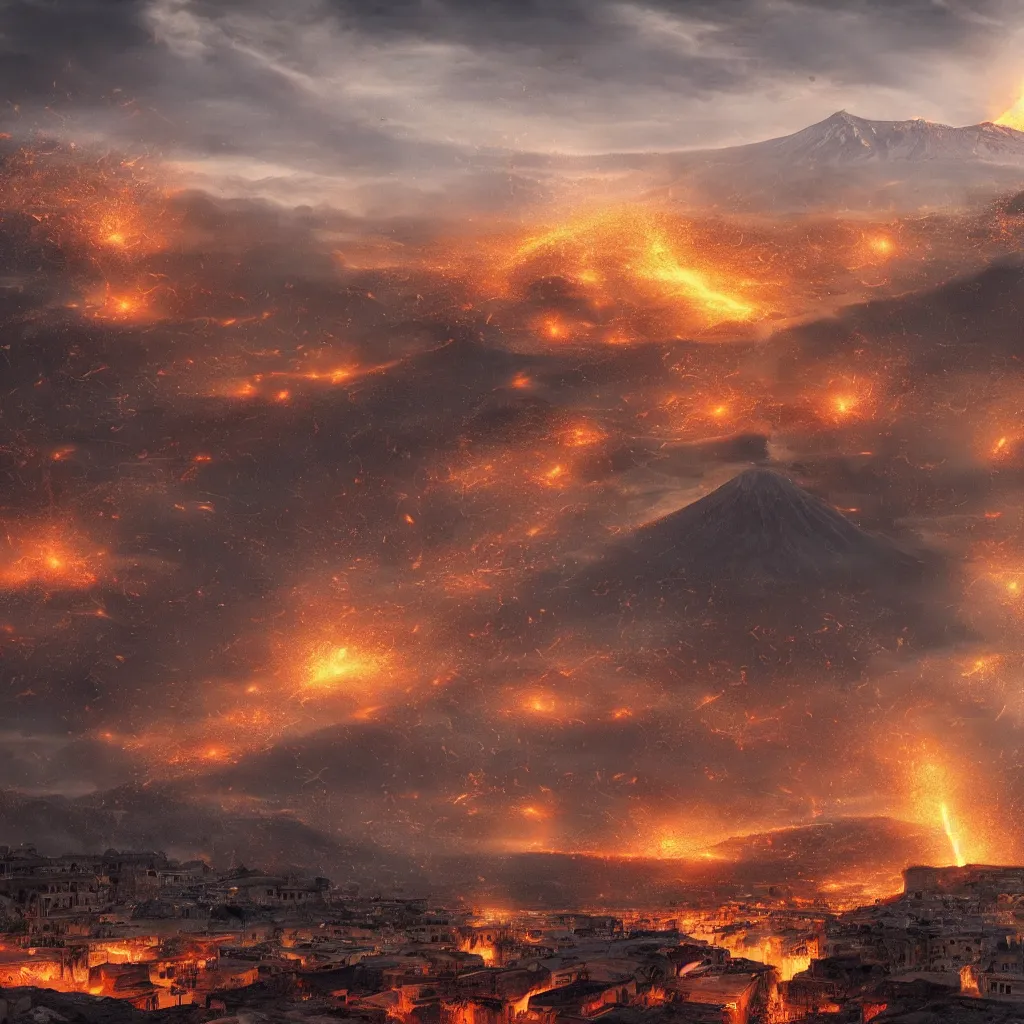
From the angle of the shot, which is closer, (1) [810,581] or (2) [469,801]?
(2) [469,801]

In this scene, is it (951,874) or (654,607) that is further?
(654,607)

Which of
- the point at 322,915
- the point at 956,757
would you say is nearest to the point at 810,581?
the point at 956,757

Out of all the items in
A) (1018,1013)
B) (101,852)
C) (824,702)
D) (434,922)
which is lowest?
(1018,1013)

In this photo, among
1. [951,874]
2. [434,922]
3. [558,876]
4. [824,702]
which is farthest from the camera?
[824,702]

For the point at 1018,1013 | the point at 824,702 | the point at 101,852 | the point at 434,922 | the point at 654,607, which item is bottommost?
the point at 1018,1013

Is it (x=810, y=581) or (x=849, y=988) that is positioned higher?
(x=810, y=581)

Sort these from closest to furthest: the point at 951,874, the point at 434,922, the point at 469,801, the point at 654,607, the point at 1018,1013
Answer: the point at 1018,1013, the point at 434,922, the point at 951,874, the point at 469,801, the point at 654,607

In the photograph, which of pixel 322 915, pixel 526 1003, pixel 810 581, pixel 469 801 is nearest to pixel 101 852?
pixel 469 801

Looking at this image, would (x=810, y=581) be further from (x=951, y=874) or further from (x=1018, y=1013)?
(x=1018, y=1013)

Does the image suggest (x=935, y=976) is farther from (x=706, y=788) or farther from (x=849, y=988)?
(x=706, y=788)
